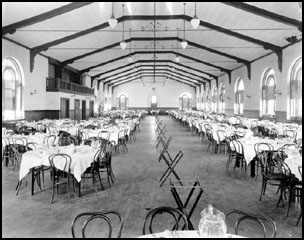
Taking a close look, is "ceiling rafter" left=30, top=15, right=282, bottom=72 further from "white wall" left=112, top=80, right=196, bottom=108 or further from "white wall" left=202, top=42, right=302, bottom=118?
"white wall" left=112, top=80, right=196, bottom=108

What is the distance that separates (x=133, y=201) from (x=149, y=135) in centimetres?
951

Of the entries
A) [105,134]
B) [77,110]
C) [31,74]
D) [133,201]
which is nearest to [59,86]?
[31,74]

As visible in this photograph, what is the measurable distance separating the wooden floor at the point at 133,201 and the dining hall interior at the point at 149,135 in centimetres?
2

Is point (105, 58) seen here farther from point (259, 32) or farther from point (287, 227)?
point (287, 227)

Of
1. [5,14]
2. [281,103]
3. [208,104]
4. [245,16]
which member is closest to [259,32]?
[245,16]

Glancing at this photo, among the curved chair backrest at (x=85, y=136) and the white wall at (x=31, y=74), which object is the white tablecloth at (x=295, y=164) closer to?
the curved chair backrest at (x=85, y=136)

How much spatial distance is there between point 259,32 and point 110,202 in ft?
32.5

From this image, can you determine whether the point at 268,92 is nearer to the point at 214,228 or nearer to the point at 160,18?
the point at 160,18

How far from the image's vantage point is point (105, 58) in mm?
19141

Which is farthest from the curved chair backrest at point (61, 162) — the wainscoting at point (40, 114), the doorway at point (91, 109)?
the doorway at point (91, 109)

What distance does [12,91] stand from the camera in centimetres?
1243

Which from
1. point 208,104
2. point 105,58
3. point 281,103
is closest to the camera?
point 281,103

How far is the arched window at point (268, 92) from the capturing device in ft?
48.5

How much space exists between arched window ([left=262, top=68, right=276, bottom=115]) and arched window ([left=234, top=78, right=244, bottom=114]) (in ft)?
12.5
